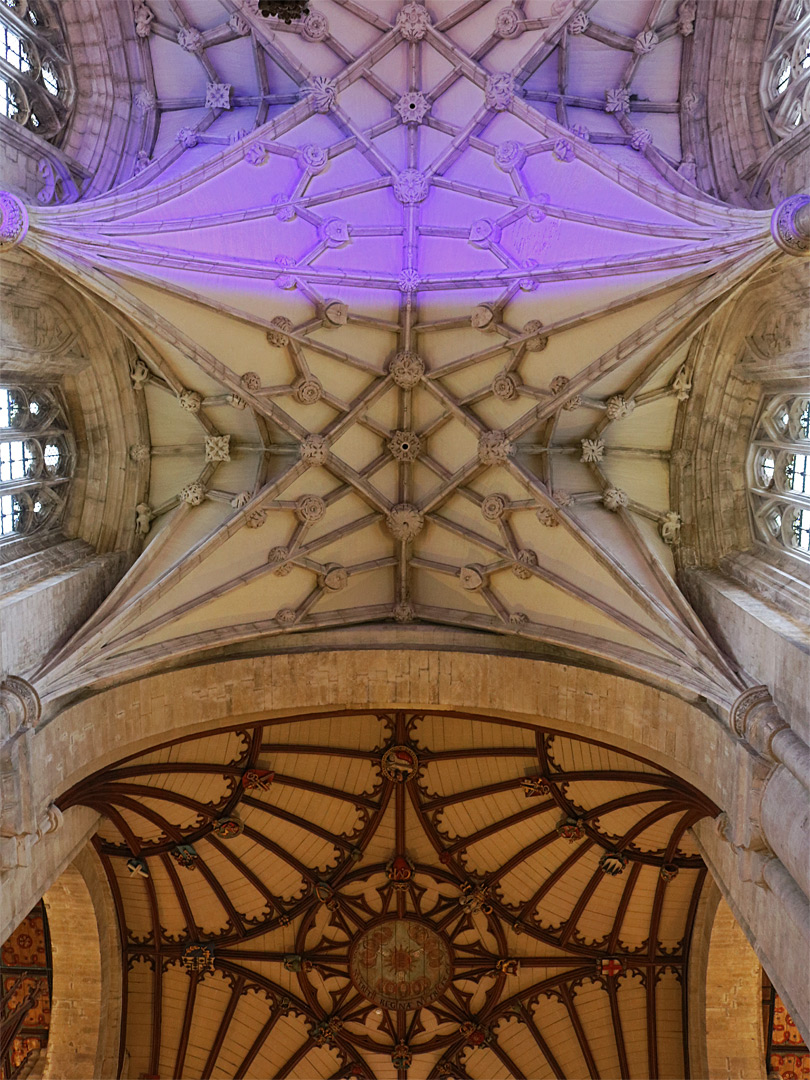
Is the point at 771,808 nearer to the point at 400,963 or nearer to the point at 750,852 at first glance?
the point at 750,852

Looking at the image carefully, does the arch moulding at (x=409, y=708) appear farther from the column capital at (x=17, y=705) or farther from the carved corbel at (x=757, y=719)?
the column capital at (x=17, y=705)

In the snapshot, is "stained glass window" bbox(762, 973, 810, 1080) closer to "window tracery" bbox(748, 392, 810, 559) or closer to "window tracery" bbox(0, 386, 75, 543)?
"window tracery" bbox(748, 392, 810, 559)

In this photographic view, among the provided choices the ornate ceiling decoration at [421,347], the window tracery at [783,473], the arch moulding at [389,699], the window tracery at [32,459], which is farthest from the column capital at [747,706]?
the window tracery at [32,459]

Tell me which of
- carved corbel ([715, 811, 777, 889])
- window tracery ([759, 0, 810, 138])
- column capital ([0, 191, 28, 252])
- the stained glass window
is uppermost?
window tracery ([759, 0, 810, 138])

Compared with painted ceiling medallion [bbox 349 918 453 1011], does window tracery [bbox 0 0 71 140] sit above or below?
above

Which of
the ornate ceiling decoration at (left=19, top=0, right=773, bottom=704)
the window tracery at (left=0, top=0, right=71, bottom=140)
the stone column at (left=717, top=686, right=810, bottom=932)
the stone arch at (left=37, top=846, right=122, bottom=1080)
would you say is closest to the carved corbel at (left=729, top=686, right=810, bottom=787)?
the stone column at (left=717, top=686, right=810, bottom=932)

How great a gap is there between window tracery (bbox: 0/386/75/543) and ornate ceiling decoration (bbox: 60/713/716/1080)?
4.40 meters

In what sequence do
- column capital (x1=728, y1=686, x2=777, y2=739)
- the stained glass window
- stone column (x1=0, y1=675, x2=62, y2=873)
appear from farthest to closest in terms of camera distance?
the stained glass window < column capital (x1=728, y1=686, x2=777, y2=739) < stone column (x1=0, y1=675, x2=62, y2=873)

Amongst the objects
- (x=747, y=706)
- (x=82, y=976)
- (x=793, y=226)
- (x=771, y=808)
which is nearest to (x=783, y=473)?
(x=747, y=706)

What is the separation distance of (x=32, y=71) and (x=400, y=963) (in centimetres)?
1491

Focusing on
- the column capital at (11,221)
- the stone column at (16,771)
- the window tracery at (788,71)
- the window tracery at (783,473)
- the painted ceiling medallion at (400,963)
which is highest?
the window tracery at (788,71)

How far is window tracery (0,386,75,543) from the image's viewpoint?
1232 centimetres

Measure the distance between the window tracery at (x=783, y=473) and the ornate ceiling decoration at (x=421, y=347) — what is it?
3.78ft

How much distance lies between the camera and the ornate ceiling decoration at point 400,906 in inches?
627
